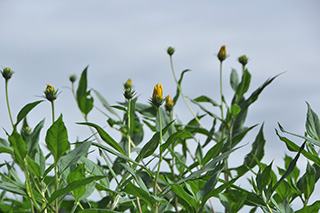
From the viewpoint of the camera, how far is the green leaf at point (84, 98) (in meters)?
1.09

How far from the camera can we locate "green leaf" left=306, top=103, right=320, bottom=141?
0.66 metres

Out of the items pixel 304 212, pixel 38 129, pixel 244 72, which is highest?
pixel 244 72

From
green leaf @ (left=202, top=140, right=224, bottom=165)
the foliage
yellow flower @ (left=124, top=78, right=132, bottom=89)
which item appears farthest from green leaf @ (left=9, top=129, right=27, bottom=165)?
yellow flower @ (left=124, top=78, right=132, bottom=89)

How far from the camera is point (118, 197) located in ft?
2.39

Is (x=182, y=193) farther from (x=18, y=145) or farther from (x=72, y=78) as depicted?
(x=72, y=78)

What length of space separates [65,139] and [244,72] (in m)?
0.62

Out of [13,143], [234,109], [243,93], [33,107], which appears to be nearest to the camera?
[13,143]

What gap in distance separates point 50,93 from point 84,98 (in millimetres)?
379

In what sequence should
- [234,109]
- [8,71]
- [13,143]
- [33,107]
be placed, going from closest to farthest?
[13,143], [33,107], [8,71], [234,109]

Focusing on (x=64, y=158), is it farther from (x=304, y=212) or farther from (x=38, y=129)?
(x=304, y=212)

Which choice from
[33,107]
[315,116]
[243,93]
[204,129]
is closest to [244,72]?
[243,93]

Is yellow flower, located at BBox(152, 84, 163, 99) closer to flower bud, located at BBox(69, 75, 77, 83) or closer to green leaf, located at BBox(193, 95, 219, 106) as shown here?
green leaf, located at BBox(193, 95, 219, 106)

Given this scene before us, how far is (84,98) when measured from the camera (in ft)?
3.57

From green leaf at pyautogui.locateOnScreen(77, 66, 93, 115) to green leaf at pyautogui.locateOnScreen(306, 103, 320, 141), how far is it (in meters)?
0.56
